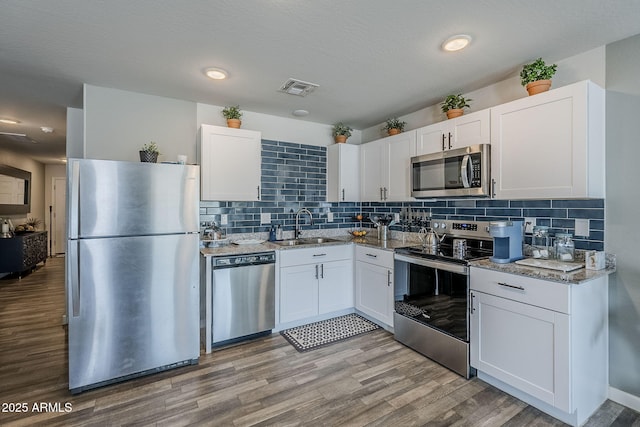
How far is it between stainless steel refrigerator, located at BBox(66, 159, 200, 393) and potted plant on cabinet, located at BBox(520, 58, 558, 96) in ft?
8.59

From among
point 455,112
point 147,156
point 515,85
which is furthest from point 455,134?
point 147,156

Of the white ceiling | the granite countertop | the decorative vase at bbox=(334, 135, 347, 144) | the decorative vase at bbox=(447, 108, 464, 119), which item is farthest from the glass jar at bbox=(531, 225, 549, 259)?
the decorative vase at bbox=(334, 135, 347, 144)

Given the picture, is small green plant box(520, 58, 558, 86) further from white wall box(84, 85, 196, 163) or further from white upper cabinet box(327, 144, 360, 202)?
white wall box(84, 85, 196, 163)

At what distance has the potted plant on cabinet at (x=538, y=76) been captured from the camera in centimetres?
214

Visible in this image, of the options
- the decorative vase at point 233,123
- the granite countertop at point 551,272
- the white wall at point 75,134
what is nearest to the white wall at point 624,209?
the granite countertop at point 551,272

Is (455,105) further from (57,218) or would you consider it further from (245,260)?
(57,218)

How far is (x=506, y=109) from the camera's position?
2334 millimetres

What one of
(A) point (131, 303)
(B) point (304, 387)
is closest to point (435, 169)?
(B) point (304, 387)

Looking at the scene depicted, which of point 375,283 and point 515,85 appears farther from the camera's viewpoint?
point 375,283

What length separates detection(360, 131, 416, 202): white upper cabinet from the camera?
3.25 m

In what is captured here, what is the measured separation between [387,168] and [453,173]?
0.93m

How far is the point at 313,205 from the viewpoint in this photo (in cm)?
403

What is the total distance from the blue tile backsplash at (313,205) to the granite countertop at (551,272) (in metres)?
0.41

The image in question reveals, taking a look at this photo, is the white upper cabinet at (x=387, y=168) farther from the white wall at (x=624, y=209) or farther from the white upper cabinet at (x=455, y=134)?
the white wall at (x=624, y=209)
